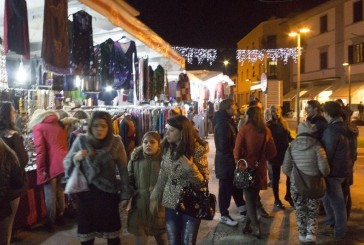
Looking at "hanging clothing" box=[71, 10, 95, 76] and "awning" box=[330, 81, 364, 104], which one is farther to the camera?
"awning" box=[330, 81, 364, 104]

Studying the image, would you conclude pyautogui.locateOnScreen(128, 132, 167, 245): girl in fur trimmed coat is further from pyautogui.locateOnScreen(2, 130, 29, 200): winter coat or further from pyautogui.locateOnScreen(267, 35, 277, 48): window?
pyautogui.locateOnScreen(267, 35, 277, 48): window

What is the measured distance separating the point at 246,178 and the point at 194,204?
199 cm

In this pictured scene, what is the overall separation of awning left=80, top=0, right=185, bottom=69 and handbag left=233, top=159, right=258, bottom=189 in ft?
10.0

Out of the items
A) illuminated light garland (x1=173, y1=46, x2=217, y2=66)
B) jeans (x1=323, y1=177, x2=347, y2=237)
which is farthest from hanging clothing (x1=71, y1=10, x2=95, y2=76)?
illuminated light garland (x1=173, y1=46, x2=217, y2=66)

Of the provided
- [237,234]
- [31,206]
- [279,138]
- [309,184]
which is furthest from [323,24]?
[31,206]

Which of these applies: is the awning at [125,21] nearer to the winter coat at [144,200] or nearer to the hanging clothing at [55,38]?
the hanging clothing at [55,38]

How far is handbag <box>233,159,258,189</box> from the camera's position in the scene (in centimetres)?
580

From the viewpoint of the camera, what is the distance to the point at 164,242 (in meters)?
4.53

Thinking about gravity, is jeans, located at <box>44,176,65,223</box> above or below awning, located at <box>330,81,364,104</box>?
below

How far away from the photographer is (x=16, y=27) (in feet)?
17.1

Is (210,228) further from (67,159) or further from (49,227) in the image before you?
(67,159)

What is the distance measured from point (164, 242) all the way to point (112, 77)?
4.54 meters

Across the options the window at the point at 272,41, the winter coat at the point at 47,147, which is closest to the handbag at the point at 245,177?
the winter coat at the point at 47,147

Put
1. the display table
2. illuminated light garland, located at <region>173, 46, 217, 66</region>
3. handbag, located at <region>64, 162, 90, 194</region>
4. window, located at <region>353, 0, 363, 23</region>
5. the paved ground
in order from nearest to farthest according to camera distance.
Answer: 1. handbag, located at <region>64, 162, 90, 194</region>
2. the paved ground
3. the display table
4. illuminated light garland, located at <region>173, 46, 217, 66</region>
5. window, located at <region>353, 0, 363, 23</region>
